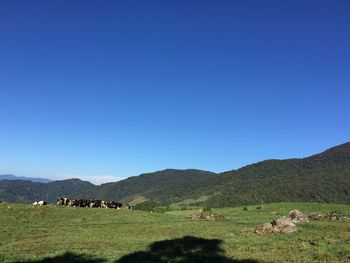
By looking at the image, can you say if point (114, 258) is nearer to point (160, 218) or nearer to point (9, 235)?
point (9, 235)

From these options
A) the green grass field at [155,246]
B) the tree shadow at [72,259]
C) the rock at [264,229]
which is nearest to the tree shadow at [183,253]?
the green grass field at [155,246]

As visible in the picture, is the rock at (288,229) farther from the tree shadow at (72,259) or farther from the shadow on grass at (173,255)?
the tree shadow at (72,259)

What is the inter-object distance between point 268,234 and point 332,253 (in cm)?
1196

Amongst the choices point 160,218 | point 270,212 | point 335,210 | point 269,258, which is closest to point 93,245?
point 269,258

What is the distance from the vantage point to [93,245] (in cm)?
3578

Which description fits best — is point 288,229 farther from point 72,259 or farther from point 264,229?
point 72,259

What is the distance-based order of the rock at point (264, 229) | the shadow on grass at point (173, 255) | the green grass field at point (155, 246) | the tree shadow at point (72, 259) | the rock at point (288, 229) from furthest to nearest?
the rock at point (264, 229), the rock at point (288, 229), the green grass field at point (155, 246), the tree shadow at point (72, 259), the shadow on grass at point (173, 255)

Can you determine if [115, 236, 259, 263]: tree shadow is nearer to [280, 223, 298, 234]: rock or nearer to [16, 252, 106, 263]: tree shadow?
[16, 252, 106, 263]: tree shadow

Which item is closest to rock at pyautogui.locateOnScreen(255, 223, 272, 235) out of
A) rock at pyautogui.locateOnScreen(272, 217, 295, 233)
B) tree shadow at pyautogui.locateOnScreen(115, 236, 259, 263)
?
rock at pyautogui.locateOnScreen(272, 217, 295, 233)

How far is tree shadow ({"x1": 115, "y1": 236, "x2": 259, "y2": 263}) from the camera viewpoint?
2773 centimetres

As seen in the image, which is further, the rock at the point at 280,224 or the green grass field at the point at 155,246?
the rock at the point at 280,224

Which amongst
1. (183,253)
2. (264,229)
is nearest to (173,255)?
(183,253)

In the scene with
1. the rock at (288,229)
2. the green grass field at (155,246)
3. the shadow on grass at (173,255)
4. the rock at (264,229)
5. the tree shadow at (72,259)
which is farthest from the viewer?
the rock at (264,229)

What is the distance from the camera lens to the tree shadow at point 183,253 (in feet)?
91.0
